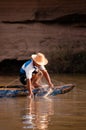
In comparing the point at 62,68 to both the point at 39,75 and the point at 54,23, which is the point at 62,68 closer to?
the point at 54,23

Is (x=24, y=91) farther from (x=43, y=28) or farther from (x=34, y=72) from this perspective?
(x=43, y=28)

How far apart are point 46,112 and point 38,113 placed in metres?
0.20

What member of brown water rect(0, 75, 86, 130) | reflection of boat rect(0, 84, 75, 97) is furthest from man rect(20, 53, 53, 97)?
brown water rect(0, 75, 86, 130)

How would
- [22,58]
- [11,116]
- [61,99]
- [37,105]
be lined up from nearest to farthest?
[11,116]
[37,105]
[61,99]
[22,58]

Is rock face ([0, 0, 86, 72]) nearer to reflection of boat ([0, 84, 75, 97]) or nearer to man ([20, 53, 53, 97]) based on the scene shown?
man ([20, 53, 53, 97])

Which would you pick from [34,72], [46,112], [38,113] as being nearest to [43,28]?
[34,72]

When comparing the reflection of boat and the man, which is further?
the reflection of boat

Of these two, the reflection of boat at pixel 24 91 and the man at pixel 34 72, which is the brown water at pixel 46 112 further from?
the man at pixel 34 72

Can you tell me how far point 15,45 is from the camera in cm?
2073

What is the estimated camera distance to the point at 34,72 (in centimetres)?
1349

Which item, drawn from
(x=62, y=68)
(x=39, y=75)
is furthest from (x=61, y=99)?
(x=62, y=68)

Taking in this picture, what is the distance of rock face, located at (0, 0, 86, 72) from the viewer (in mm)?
20781

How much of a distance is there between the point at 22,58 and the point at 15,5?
2112 mm

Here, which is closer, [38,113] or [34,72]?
[38,113]
